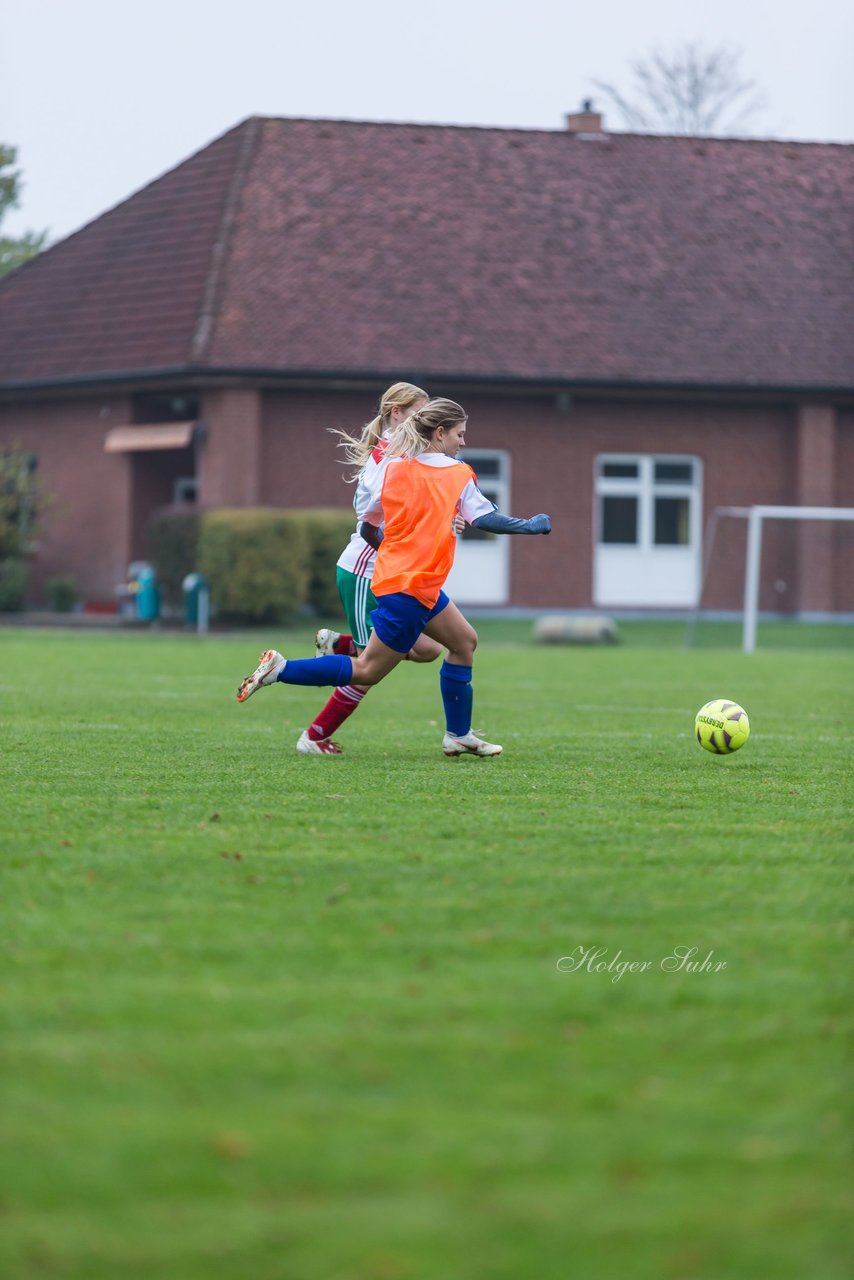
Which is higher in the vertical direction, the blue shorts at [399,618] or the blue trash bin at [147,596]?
the blue shorts at [399,618]

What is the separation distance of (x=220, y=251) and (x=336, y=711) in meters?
22.6

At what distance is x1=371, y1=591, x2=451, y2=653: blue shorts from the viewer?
8258mm

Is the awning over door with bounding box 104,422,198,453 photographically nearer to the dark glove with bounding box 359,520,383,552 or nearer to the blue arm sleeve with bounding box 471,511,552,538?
the dark glove with bounding box 359,520,383,552

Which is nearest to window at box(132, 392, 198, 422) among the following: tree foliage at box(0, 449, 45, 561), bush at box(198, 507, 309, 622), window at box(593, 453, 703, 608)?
tree foliage at box(0, 449, 45, 561)

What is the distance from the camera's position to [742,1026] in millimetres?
3465

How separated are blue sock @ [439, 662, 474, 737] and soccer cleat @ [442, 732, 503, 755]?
1.8 inches

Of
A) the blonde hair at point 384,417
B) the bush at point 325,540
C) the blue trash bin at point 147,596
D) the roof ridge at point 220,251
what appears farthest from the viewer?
the roof ridge at point 220,251

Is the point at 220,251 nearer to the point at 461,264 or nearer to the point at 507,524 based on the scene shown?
the point at 461,264

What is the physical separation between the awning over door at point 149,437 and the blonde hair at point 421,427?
21673 millimetres

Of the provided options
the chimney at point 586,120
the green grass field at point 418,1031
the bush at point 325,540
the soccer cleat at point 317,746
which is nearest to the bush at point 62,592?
the bush at point 325,540

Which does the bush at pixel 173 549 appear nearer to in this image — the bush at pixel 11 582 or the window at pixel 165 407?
the bush at pixel 11 582

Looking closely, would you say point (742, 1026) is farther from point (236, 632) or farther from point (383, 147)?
point (383, 147)

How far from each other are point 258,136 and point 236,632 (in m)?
10.3

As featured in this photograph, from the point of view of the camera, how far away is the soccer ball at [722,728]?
29.0 ft
